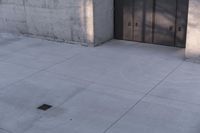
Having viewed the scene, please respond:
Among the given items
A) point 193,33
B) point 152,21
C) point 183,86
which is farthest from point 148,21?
point 183,86

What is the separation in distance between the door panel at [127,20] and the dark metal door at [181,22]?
4.27ft

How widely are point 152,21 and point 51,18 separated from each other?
2770 mm

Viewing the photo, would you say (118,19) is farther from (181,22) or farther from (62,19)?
(181,22)

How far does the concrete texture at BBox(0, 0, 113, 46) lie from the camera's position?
351 inches

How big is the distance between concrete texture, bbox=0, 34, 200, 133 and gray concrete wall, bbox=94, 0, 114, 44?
1.08 feet

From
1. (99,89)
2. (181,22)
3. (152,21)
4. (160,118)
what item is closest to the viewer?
(160,118)

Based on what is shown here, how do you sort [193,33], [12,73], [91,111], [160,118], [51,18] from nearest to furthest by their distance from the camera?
[160,118] → [91,111] → [12,73] → [193,33] → [51,18]

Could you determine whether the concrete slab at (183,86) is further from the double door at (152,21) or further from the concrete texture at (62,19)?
the concrete texture at (62,19)

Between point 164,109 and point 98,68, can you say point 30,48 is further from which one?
point 164,109

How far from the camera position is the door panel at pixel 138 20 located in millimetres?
9000

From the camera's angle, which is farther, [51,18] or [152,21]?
[51,18]

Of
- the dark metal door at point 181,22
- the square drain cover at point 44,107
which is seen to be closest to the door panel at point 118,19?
the dark metal door at point 181,22

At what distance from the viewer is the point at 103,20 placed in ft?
30.0

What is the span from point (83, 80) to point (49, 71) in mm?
968
